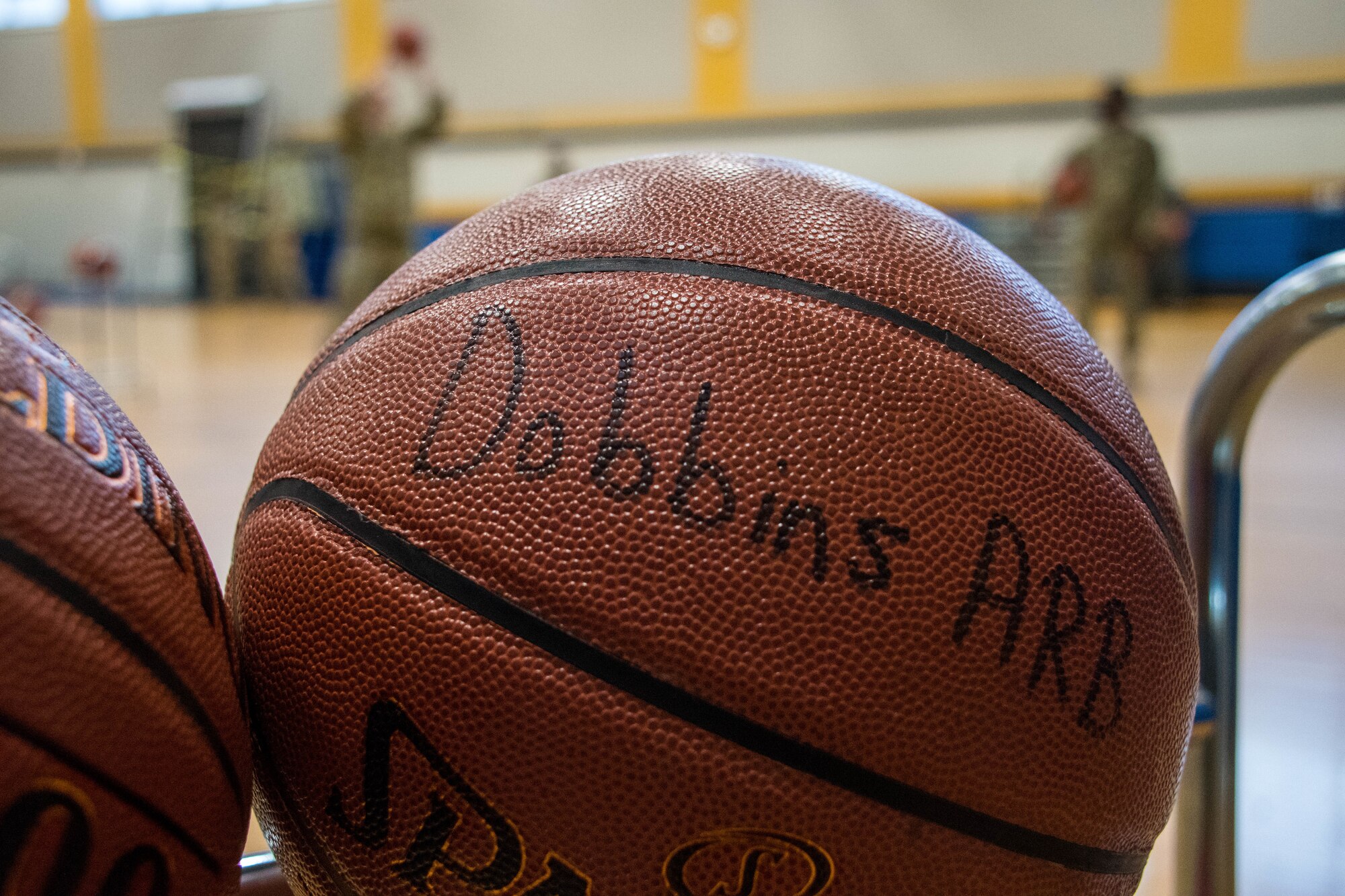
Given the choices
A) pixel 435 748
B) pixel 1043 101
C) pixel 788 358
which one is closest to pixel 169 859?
pixel 435 748

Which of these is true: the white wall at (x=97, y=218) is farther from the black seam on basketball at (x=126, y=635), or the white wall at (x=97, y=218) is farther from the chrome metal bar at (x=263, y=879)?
the black seam on basketball at (x=126, y=635)

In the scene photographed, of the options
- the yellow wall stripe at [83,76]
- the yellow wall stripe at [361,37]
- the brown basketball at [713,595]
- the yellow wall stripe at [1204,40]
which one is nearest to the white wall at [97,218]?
the yellow wall stripe at [83,76]

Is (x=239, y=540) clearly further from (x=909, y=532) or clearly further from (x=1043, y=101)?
(x=1043, y=101)

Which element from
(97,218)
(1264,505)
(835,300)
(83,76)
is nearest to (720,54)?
(83,76)

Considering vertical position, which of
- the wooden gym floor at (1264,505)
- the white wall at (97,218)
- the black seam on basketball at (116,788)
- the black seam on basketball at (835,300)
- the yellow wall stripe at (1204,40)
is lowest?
the wooden gym floor at (1264,505)

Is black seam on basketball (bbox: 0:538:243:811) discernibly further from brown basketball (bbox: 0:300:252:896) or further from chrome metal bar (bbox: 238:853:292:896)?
chrome metal bar (bbox: 238:853:292:896)

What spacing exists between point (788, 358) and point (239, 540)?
351 mm

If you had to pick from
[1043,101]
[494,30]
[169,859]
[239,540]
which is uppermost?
[494,30]

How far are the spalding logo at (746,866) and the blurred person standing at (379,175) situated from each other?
4.40m

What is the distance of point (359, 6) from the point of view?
1052cm

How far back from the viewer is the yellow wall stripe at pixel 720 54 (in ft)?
31.4

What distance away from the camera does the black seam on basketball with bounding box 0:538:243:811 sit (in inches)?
18.7

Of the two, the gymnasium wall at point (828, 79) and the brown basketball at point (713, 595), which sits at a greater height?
the gymnasium wall at point (828, 79)

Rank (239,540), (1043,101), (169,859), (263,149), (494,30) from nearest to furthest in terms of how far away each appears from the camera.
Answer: (169,859), (239,540), (1043,101), (494,30), (263,149)
